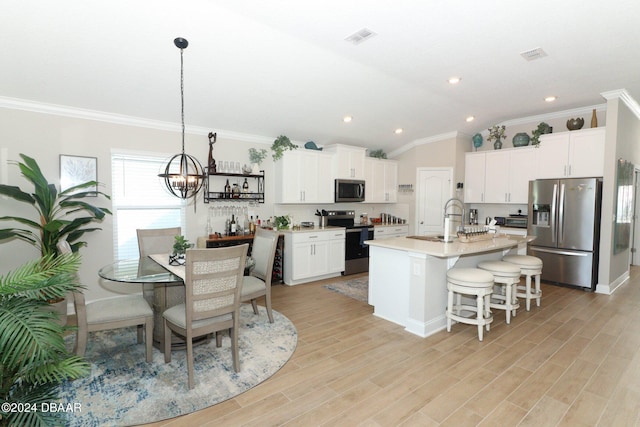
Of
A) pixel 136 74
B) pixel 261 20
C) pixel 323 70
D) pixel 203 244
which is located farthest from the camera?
pixel 203 244

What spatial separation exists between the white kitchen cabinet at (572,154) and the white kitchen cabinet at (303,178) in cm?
369

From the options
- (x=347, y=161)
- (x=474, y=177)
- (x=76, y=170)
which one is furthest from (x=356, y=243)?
(x=76, y=170)

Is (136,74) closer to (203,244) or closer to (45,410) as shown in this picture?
(203,244)

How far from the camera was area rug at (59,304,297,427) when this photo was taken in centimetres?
223

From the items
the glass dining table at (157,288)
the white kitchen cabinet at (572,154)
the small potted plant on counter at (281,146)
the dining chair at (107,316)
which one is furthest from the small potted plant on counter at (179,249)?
the white kitchen cabinet at (572,154)

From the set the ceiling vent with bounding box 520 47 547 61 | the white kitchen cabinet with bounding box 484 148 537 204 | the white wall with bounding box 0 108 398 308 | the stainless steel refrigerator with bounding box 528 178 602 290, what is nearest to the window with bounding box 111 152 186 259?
the white wall with bounding box 0 108 398 308

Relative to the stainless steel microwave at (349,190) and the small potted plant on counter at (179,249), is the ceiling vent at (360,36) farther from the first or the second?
the stainless steel microwave at (349,190)

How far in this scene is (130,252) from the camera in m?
4.52

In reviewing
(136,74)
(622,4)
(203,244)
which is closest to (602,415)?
(622,4)

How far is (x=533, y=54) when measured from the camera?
11.8 ft

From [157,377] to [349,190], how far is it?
448 centimetres

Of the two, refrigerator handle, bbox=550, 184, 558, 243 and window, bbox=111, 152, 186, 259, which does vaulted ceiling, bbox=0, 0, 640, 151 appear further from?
refrigerator handle, bbox=550, 184, 558, 243

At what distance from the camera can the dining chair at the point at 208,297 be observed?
246cm

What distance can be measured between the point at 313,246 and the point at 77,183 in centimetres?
336
